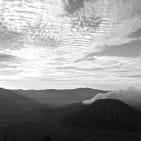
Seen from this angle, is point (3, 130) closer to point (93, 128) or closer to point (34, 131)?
point (34, 131)

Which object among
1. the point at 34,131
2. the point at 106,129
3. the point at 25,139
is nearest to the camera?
the point at 25,139

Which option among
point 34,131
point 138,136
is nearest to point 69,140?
point 34,131

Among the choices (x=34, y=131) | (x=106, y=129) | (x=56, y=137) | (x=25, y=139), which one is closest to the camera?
(x=25, y=139)

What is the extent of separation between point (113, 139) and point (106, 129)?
40839 millimetres

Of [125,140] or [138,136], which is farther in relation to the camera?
[138,136]

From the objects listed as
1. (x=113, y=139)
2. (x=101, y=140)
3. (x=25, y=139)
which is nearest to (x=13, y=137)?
(x=25, y=139)

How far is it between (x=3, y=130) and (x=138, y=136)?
126 meters

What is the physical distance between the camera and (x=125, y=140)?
496 ft

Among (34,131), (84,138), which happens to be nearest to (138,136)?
(84,138)

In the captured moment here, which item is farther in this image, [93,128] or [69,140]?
[93,128]

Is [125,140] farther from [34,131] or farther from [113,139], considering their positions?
[34,131]

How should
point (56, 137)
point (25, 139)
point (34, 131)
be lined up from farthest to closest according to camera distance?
point (34, 131), point (56, 137), point (25, 139)

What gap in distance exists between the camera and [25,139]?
449 feet

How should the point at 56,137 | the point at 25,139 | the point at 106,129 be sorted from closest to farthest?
1. the point at 25,139
2. the point at 56,137
3. the point at 106,129
